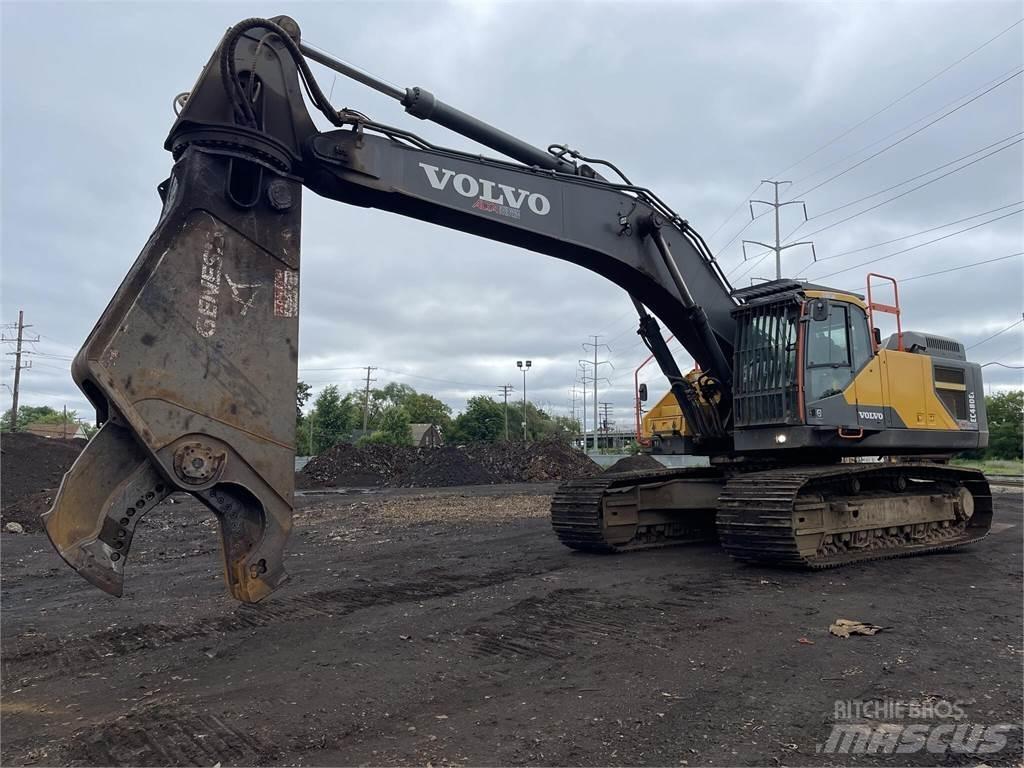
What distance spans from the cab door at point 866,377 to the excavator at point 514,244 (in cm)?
3

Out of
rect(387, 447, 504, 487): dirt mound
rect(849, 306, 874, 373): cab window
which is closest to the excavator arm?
rect(849, 306, 874, 373): cab window

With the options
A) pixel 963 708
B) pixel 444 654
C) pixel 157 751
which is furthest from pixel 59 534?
pixel 963 708

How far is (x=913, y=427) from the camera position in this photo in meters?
8.59

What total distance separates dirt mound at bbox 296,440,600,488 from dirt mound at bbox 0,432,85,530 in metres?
8.95

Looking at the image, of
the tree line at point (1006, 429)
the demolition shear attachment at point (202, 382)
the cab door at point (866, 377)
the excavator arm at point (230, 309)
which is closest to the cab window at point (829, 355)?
the cab door at point (866, 377)

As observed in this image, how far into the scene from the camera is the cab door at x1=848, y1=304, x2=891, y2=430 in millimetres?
7992

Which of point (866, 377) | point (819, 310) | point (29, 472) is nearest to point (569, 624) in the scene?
point (819, 310)

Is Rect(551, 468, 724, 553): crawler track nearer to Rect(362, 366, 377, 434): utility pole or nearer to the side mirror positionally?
the side mirror

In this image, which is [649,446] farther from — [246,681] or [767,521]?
[246,681]

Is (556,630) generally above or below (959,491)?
below

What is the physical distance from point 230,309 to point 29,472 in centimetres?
1873

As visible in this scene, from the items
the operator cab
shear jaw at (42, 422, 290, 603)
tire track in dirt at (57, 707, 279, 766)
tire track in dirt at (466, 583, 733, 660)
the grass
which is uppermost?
the operator cab

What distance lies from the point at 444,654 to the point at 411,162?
12.1 ft

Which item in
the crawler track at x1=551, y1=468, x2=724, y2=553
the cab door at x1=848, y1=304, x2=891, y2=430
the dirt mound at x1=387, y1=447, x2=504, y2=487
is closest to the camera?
the cab door at x1=848, y1=304, x2=891, y2=430
